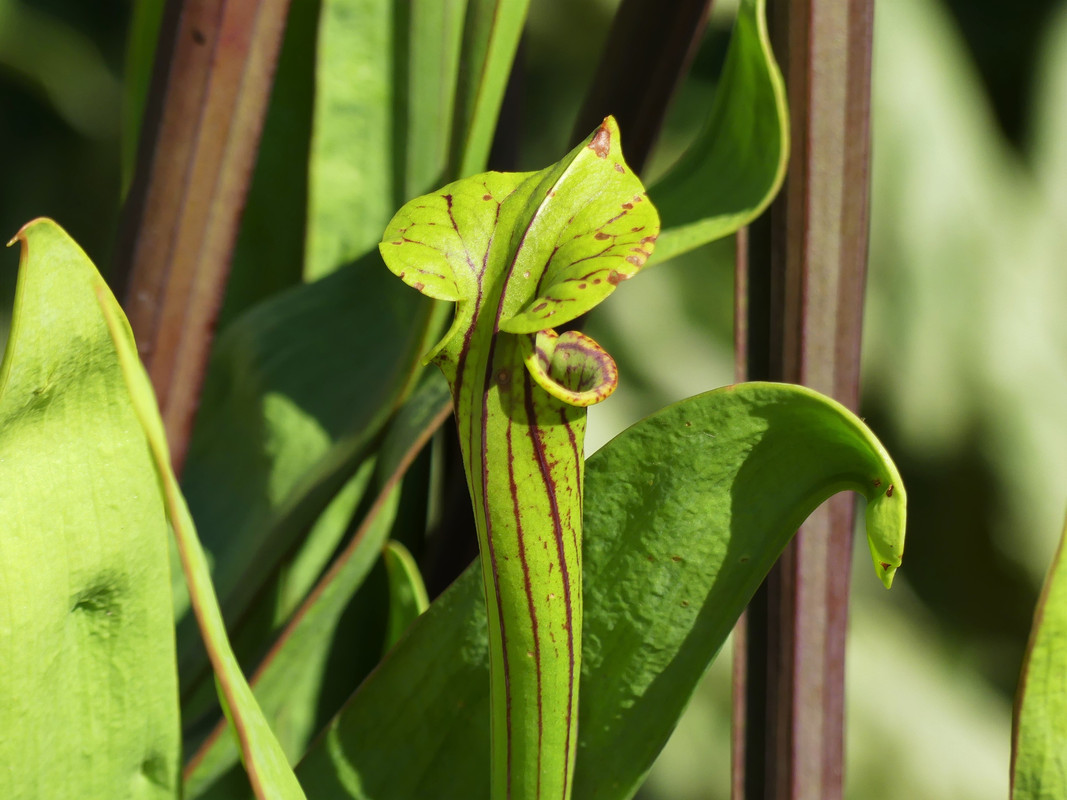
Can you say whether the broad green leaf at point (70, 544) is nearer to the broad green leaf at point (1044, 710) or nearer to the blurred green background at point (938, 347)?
the broad green leaf at point (1044, 710)

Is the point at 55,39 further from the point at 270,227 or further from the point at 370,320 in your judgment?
the point at 370,320

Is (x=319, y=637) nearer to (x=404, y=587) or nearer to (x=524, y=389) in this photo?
(x=404, y=587)

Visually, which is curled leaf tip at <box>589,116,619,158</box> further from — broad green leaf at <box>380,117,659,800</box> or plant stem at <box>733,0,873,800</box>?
plant stem at <box>733,0,873,800</box>

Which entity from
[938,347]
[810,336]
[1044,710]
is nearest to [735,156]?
[810,336]

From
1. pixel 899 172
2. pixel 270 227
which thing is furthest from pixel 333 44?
pixel 899 172

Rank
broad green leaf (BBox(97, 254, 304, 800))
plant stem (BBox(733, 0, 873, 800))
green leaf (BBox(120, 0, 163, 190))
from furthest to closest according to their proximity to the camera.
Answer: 1. green leaf (BBox(120, 0, 163, 190))
2. plant stem (BBox(733, 0, 873, 800))
3. broad green leaf (BBox(97, 254, 304, 800))

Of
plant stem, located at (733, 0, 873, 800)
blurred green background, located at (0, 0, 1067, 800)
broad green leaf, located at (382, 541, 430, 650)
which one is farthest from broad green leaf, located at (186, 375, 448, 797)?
blurred green background, located at (0, 0, 1067, 800)
